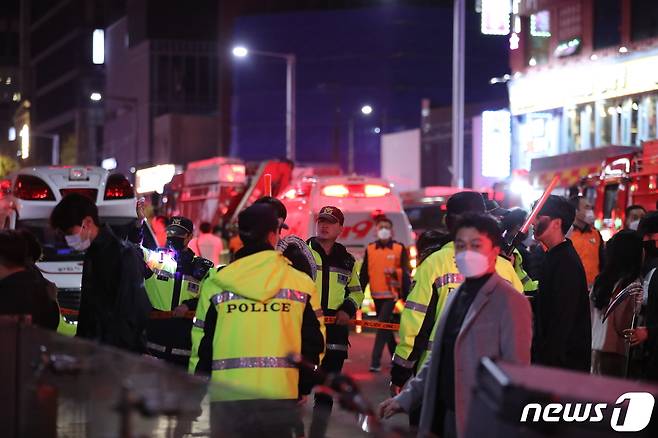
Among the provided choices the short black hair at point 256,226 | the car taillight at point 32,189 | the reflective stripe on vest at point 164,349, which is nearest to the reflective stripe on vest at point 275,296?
the short black hair at point 256,226

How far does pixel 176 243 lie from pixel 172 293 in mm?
626

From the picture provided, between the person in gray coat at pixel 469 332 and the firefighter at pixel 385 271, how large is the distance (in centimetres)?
1176

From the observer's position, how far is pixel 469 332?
6.28m

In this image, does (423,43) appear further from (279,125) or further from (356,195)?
(356,195)

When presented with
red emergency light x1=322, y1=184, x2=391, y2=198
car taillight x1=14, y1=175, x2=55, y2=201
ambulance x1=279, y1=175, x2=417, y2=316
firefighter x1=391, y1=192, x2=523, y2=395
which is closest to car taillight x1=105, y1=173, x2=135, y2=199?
car taillight x1=14, y1=175, x2=55, y2=201

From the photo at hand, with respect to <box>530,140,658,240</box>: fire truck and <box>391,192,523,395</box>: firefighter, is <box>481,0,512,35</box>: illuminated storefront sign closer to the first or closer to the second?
<box>530,140,658,240</box>: fire truck

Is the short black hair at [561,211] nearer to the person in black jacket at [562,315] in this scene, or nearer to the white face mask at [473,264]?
the person in black jacket at [562,315]

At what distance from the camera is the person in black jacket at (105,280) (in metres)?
8.34

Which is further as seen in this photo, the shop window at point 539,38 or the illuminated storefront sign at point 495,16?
the shop window at point 539,38

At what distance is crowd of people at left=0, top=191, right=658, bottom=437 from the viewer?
632 cm

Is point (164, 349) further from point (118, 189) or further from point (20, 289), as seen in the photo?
point (118, 189)

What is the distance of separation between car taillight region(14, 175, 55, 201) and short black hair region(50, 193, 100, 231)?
11085 millimetres

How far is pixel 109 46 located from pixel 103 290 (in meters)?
102

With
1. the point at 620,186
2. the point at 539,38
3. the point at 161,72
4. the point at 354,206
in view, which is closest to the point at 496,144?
the point at 539,38
